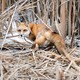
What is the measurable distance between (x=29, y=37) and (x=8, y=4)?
0.97 m

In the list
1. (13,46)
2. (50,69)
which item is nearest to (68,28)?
(13,46)

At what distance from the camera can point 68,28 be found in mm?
5234

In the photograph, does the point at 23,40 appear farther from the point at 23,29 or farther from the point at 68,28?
the point at 68,28

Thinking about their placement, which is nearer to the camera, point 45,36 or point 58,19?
point 45,36

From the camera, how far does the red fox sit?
440cm

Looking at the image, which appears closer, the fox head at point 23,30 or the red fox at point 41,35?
the red fox at point 41,35

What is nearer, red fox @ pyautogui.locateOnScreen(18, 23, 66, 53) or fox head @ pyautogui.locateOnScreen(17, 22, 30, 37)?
red fox @ pyautogui.locateOnScreen(18, 23, 66, 53)

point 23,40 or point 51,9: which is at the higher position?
point 51,9

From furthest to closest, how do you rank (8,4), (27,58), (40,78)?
(8,4)
(27,58)
(40,78)

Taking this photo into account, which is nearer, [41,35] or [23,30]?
[41,35]

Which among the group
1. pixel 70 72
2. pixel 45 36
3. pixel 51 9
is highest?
pixel 51 9

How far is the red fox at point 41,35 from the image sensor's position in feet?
14.4

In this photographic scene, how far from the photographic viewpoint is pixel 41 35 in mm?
4598

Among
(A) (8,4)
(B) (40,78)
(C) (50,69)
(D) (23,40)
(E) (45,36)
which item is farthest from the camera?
(A) (8,4)
